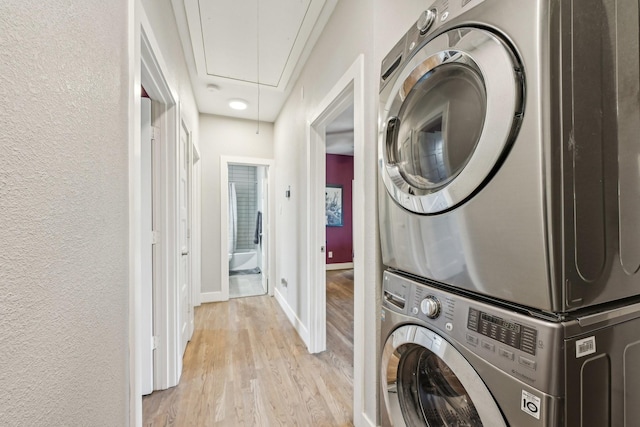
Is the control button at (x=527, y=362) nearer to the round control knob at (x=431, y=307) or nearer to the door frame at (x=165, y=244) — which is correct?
the round control knob at (x=431, y=307)

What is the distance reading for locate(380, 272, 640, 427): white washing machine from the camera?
0.55 metres

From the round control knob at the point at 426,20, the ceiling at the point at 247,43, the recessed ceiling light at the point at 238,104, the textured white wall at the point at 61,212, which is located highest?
the ceiling at the point at 247,43

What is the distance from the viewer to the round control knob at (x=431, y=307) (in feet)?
2.65

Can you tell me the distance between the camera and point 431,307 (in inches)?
32.4

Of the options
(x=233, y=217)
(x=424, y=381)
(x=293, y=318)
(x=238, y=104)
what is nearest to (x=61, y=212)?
(x=424, y=381)

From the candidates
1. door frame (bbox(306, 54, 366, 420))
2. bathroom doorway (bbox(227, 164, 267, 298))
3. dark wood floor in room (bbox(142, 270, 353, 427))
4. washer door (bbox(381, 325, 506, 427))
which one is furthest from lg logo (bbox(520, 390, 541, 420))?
bathroom doorway (bbox(227, 164, 267, 298))

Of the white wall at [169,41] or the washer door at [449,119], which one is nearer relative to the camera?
the washer door at [449,119]

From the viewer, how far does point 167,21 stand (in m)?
1.63

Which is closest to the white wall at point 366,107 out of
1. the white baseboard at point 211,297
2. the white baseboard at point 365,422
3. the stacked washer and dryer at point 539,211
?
the white baseboard at point 365,422

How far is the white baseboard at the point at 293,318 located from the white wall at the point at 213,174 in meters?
0.89

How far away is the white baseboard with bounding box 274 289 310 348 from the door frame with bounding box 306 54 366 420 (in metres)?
0.12

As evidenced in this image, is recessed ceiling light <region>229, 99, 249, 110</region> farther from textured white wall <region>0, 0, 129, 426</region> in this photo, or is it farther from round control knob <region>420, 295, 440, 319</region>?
round control knob <region>420, 295, 440, 319</region>

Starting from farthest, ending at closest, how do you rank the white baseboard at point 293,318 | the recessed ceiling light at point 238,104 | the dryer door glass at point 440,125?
the recessed ceiling light at point 238,104, the white baseboard at point 293,318, the dryer door glass at point 440,125

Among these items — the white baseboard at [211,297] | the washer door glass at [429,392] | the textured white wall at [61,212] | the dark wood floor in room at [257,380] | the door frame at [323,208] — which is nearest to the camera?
the textured white wall at [61,212]
